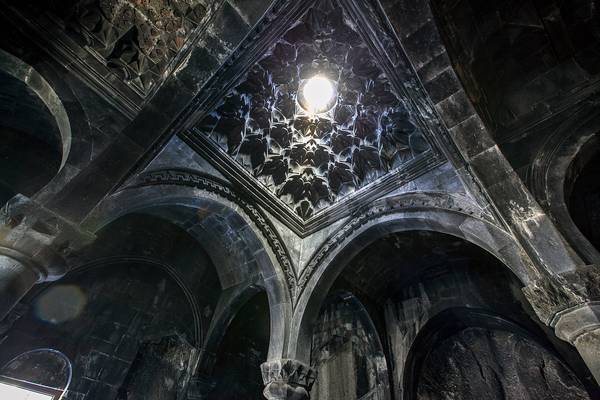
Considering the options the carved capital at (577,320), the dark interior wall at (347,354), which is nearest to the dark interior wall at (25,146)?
the dark interior wall at (347,354)

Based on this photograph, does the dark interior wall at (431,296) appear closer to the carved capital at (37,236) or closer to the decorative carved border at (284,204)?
the decorative carved border at (284,204)

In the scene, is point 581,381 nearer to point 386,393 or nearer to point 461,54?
point 386,393

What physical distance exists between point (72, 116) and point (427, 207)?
4.51 m

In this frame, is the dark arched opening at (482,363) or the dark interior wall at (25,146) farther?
the dark arched opening at (482,363)

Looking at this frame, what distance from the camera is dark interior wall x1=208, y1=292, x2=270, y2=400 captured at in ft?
19.4

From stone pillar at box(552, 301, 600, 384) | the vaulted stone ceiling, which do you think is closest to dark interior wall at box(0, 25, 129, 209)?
the vaulted stone ceiling

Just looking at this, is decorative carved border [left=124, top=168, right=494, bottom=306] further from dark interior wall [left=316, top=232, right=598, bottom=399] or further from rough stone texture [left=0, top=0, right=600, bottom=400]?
dark interior wall [left=316, top=232, right=598, bottom=399]

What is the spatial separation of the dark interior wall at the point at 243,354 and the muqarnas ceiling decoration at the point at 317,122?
252 cm

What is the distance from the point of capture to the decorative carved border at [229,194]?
164 inches

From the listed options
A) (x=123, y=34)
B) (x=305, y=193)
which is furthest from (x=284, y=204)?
(x=123, y=34)

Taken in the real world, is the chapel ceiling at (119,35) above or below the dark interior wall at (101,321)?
above

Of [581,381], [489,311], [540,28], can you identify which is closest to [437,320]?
[489,311]

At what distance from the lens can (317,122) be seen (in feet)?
16.8

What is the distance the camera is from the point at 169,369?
17.9 ft
